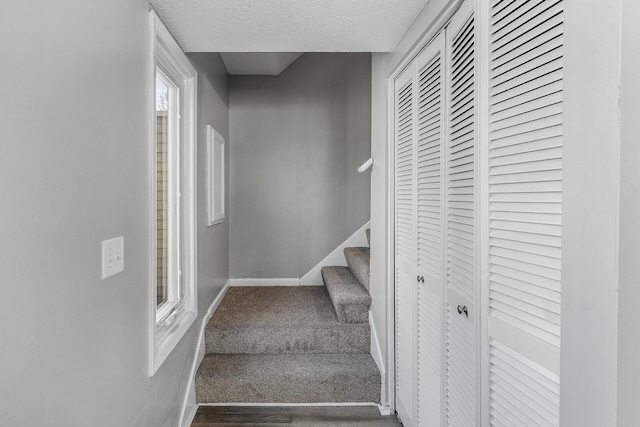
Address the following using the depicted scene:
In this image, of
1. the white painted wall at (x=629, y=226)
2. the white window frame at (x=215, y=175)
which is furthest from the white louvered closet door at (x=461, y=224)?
the white window frame at (x=215, y=175)

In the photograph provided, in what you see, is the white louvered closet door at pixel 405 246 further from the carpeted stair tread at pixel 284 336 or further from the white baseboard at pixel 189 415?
the white baseboard at pixel 189 415

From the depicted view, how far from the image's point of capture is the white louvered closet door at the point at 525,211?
83cm

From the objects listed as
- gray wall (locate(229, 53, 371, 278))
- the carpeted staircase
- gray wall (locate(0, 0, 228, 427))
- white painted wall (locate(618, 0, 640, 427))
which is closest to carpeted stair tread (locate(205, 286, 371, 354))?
the carpeted staircase

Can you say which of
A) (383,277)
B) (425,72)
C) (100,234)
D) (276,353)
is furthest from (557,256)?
(276,353)

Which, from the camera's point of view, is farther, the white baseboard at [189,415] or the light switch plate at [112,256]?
the white baseboard at [189,415]

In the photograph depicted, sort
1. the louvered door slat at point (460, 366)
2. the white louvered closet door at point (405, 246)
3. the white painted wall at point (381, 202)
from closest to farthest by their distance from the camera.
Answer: the louvered door slat at point (460, 366) < the white louvered closet door at point (405, 246) < the white painted wall at point (381, 202)

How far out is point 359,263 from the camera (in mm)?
2889

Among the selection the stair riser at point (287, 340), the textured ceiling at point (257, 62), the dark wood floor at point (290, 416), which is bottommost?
the dark wood floor at point (290, 416)

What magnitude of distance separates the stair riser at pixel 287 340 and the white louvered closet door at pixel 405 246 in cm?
45

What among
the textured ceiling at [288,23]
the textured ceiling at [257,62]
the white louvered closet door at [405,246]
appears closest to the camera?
the textured ceiling at [288,23]

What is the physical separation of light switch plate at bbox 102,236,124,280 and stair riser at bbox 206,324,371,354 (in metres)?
1.39

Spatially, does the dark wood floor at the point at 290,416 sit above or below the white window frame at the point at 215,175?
below

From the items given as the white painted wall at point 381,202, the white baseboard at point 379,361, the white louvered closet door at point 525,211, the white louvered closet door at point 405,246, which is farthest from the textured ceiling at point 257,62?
the white louvered closet door at point 525,211

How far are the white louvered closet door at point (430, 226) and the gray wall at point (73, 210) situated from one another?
1.16m
